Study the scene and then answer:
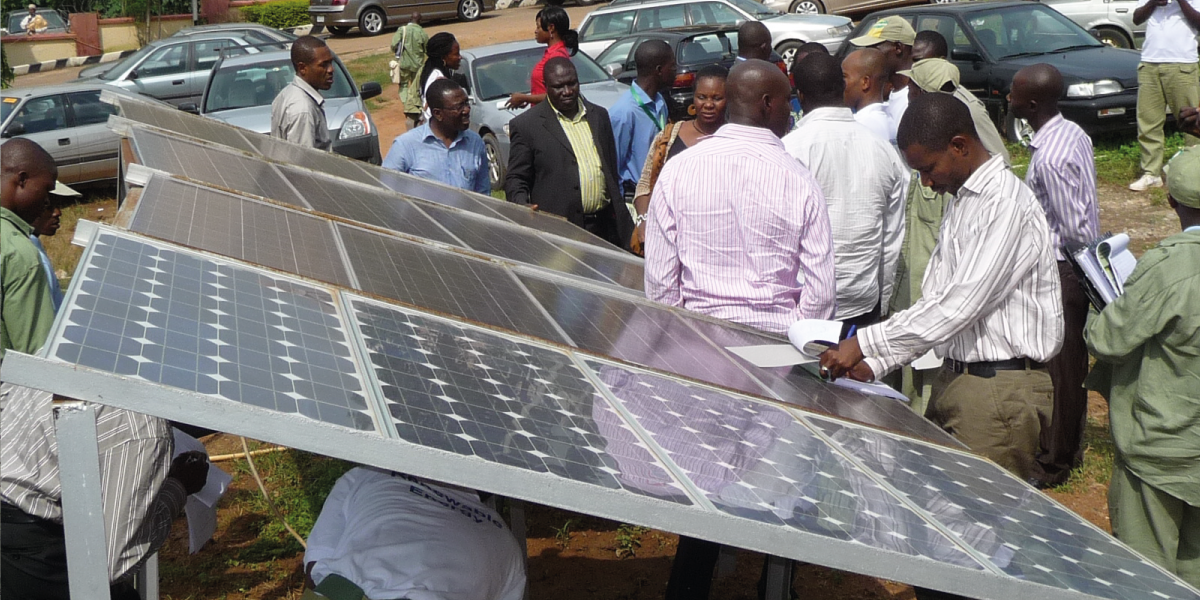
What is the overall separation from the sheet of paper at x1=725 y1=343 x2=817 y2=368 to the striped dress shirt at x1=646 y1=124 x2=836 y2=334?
364 millimetres

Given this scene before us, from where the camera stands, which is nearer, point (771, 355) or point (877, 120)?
point (771, 355)

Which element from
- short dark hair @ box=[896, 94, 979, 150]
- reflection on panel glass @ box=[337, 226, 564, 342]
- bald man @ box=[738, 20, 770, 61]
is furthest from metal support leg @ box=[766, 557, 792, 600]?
bald man @ box=[738, 20, 770, 61]

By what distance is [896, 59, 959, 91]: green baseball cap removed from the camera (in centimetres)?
539

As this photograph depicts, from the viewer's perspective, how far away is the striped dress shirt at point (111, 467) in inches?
109

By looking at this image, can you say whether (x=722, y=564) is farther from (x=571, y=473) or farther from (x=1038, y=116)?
(x=571, y=473)

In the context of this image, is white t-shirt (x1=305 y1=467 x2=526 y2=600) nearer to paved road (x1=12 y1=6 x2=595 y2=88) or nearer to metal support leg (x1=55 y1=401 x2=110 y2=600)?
metal support leg (x1=55 y1=401 x2=110 y2=600)

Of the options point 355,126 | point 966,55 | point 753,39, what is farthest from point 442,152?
point 966,55

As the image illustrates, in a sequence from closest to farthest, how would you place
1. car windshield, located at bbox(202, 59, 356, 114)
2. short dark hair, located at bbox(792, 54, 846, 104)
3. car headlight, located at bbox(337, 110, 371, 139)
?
short dark hair, located at bbox(792, 54, 846, 104) < car headlight, located at bbox(337, 110, 371, 139) < car windshield, located at bbox(202, 59, 356, 114)

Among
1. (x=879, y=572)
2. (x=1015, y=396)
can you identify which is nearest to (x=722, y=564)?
(x=1015, y=396)

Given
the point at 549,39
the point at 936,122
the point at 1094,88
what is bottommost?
the point at 1094,88

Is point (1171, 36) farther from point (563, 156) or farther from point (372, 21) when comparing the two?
point (372, 21)

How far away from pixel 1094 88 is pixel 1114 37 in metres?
4.39

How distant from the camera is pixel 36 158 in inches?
151

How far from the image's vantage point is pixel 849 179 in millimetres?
4320
